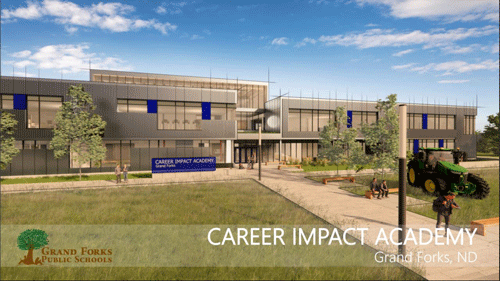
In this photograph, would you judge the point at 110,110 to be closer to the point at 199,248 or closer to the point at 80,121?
the point at 80,121

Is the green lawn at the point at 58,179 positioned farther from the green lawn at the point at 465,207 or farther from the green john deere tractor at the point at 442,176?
the green john deere tractor at the point at 442,176

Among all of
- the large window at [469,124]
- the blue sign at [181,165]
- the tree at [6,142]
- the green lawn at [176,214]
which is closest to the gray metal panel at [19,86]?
the tree at [6,142]

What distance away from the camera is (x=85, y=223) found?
37.5ft

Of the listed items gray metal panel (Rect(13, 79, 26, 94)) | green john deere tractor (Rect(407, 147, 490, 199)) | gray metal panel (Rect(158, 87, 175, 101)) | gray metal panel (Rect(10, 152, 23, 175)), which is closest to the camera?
green john deere tractor (Rect(407, 147, 490, 199))

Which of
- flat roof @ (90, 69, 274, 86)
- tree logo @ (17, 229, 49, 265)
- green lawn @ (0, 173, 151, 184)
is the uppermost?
flat roof @ (90, 69, 274, 86)

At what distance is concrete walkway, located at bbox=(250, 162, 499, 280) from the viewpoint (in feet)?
24.9

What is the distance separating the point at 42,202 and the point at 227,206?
1089 centimetres

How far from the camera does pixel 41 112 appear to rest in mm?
26797

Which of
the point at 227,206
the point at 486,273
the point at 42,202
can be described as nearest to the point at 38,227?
the point at 42,202

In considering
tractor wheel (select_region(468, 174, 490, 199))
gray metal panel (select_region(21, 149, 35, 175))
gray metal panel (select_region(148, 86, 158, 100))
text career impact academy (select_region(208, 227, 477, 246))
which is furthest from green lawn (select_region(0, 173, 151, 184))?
tractor wheel (select_region(468, 174, 490, 199))

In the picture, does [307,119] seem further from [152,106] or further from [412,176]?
[152,106]

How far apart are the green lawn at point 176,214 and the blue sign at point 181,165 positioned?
536 centimetres

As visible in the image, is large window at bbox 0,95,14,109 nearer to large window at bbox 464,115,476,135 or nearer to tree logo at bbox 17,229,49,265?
tree logo at bbox 17,229,49,265

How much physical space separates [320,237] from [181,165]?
1886 cm
